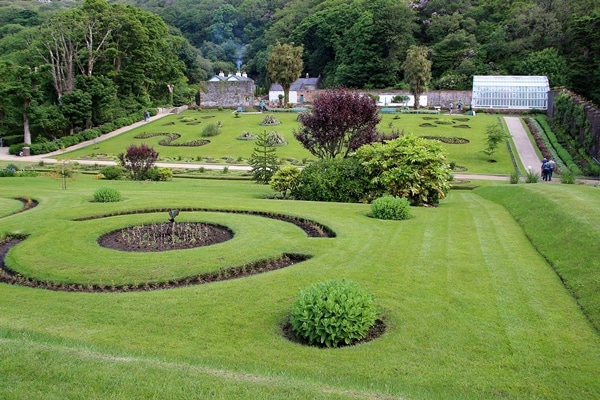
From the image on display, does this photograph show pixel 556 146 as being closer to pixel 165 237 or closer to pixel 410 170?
pixel 410 170

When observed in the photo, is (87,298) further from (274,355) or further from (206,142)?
(206,142)

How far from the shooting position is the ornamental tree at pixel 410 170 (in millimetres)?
15445

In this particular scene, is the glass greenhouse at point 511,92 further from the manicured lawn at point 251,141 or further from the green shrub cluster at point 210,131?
the green shrub cluster at point 210,131

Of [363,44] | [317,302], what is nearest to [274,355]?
[317,302]

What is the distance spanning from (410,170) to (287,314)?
9.73 m

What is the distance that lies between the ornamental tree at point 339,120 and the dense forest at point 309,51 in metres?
33.0

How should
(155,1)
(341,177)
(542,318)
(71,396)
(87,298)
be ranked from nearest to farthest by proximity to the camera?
(71,396) → (542,318) → (87,298) → (341,177) → (155,1)

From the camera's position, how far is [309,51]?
299 ft

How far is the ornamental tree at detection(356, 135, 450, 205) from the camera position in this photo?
50.7ft

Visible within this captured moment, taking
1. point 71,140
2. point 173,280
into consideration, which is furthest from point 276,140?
point 173,280

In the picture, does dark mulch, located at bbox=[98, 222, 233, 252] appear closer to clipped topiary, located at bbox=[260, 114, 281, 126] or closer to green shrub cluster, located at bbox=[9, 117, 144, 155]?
green shrub cluster, located at bbox=[9, 117, 144, 155]

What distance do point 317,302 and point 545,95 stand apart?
55231 mm

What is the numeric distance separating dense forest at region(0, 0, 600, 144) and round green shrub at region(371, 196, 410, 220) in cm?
3954

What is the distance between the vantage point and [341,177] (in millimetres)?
16828
